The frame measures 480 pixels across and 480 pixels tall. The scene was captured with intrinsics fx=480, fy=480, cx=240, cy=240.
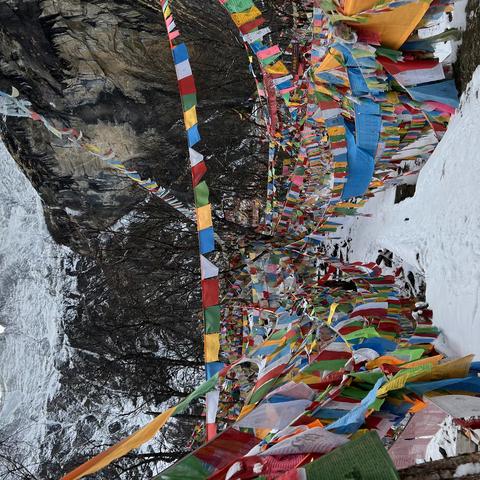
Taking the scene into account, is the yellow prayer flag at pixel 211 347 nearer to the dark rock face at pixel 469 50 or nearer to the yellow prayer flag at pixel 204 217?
the yellow prayer flag at pixel 204 217

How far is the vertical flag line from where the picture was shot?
10.9 ft

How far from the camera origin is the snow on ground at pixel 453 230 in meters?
3.56

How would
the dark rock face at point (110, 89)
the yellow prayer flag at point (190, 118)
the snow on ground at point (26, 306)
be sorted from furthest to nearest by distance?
the snow on ground at point (26, 306) → the dark rock face at point (110, 89) → the yellow prayer flag at point (190, 118)

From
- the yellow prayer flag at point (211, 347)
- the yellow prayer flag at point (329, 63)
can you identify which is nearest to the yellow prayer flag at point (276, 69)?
the yellow prayer flag at point (329, 63)

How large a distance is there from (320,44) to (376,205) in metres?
2.44

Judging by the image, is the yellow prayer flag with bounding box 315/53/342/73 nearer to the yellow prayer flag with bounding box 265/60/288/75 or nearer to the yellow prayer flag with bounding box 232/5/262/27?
the yellow prayer flag with bounding box 232/5/262/27

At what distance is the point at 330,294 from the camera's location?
5.68 metres

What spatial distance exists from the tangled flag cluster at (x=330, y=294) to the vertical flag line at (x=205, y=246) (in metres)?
0.01

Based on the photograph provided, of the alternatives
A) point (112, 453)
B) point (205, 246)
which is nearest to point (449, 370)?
point (112, 453)

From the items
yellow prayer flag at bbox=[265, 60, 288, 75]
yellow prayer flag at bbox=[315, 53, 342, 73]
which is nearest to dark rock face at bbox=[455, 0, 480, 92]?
yellow prayer flag at bbox=[315, 53, 342, 73]

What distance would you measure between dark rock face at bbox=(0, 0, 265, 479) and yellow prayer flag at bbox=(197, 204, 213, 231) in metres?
5.71

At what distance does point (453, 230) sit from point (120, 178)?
9.45 m

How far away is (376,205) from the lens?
6.41 metres

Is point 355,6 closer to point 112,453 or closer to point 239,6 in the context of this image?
point 239,6
